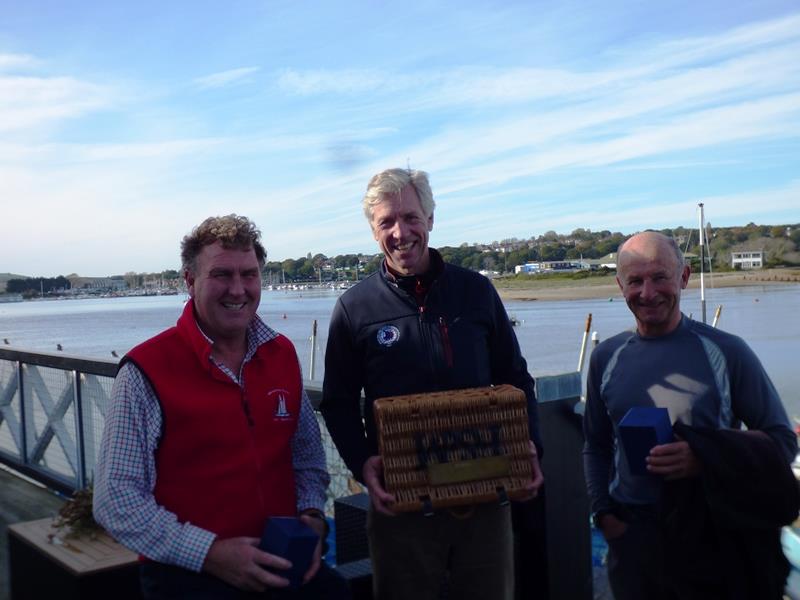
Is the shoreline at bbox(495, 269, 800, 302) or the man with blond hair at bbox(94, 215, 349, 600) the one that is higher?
the man with blond hair at bbox(94, 215, 349, 600)

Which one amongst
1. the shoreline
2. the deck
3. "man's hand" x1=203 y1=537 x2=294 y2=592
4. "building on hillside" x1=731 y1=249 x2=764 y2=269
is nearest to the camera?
"man's hand" x1=203 y1=537 x2=294 y2=592

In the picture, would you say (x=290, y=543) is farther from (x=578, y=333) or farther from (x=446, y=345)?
(x=578, y=333)

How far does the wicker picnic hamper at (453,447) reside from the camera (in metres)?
2.52

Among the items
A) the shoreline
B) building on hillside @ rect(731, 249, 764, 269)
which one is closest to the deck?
building on hillside @ rect(731, 249, 764, 269)

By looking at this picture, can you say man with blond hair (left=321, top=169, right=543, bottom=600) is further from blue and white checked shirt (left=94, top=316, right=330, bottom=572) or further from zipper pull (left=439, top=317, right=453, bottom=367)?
blue and white checked shirt (left=94, top=316, right=330, bottom=572)

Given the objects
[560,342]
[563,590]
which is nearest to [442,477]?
[563,590]

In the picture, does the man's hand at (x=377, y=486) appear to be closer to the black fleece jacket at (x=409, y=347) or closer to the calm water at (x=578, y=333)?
the black fleece jacket at (x=409, y=347)

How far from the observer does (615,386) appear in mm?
2842

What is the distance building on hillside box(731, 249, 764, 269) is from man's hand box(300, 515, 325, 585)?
91.8m

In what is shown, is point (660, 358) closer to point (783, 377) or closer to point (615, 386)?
point (615, 386)

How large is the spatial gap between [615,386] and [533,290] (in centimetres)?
12049

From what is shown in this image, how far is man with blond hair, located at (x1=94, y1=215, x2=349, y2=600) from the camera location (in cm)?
244

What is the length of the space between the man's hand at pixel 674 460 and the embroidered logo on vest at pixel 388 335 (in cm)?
84

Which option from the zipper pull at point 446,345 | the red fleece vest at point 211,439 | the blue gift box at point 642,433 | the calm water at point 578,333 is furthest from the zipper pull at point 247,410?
the calm water at point 578,333
